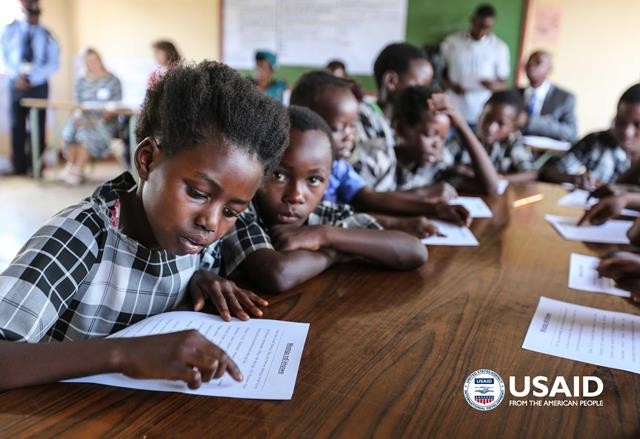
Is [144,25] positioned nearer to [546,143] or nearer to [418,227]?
[546,143]

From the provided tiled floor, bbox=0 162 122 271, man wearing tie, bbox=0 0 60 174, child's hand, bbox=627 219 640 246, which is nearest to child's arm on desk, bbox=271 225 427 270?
child's hand, bbox=627 219 640 246

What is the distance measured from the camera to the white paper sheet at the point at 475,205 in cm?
162

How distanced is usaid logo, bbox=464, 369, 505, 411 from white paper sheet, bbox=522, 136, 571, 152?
3.19 meters

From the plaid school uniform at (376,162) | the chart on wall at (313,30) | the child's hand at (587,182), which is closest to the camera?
the plaid school uniform at (376,162)

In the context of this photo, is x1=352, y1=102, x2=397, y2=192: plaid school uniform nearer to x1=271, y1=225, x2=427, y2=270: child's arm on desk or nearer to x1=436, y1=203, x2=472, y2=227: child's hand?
x1=436, y1=203, x2=472, y2=227: child's hand

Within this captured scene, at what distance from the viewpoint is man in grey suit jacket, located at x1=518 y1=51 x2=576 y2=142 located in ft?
13.5

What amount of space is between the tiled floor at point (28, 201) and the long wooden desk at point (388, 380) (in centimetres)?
230

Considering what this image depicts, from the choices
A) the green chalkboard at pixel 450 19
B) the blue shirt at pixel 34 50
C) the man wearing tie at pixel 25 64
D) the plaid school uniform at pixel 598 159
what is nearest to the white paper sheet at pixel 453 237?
the plaid school uniform at pixel 598 159

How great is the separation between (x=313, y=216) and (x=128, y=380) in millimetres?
725

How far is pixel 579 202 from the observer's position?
6.31ft

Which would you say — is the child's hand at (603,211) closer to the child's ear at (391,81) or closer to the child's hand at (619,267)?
the child's hand at (619,267)

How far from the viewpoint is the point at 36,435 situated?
0.50 meters

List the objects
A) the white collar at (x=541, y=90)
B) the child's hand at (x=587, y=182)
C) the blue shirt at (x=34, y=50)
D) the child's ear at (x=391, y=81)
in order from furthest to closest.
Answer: the blue shirt at (x=34, y=50) < the white collar at (x=541, y=90) < the child's ear at (x=391, y=81) < the child's hand at (x=587, y=182)

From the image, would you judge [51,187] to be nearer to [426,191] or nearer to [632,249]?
[426,191]
